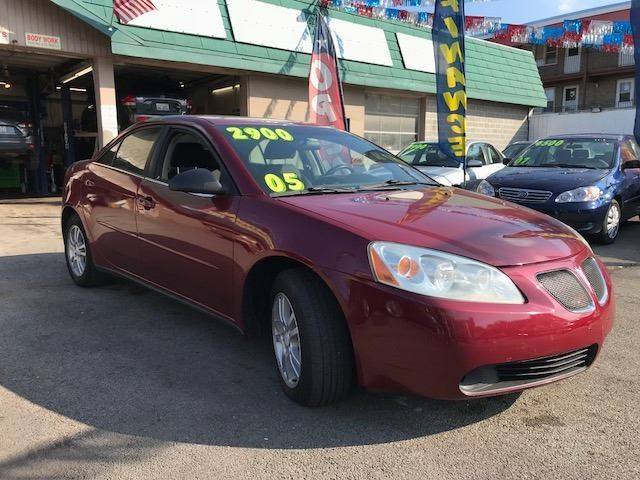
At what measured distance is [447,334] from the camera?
2.38 meters

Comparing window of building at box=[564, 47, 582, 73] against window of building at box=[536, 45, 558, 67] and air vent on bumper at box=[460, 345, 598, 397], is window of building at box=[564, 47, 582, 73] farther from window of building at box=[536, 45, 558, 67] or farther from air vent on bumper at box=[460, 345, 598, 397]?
air vent on bumper at box=[460, 345, 598, 397]

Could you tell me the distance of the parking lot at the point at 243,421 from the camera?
2459mm

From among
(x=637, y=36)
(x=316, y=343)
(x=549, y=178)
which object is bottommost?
(x=316, y=343)

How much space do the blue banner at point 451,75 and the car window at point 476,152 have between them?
2.27 metres

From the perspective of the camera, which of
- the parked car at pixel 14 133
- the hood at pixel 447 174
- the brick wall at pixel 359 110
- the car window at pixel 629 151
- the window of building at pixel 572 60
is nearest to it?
the car window at pixel 629 151

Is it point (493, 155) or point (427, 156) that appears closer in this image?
point (427, 156)

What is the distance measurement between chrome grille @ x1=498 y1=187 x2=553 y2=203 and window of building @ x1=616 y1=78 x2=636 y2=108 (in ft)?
85.7

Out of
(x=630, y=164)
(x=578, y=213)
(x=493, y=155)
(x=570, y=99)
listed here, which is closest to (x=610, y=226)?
(x=578, y=213)

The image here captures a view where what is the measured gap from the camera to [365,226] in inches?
107

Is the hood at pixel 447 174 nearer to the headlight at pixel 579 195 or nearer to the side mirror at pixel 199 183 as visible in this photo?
the headlight at pixel 579 195

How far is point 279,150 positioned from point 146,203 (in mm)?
1122

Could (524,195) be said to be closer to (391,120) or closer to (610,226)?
(610,226)

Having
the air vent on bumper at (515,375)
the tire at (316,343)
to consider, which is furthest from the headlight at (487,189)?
the tire at (316,343)

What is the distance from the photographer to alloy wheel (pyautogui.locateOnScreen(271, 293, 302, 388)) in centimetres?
297
